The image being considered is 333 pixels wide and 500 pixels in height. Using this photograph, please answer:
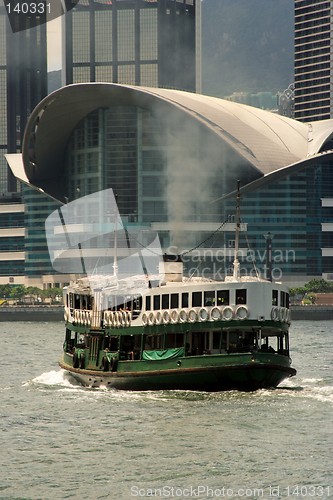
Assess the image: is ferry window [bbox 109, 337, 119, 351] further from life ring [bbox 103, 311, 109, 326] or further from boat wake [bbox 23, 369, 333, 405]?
boat wake [bbox 23, 369, 333, 405]

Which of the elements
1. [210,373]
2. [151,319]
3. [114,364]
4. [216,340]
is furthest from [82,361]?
[210,373]

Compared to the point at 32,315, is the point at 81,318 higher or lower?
higher

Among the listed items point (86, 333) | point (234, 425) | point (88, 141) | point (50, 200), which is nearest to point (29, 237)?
point (50, 200)

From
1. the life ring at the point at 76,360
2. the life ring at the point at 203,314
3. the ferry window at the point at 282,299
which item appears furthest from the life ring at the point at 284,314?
the life ring at the point at 76,360

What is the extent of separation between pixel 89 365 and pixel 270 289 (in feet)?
32.7

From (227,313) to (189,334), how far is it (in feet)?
6.98

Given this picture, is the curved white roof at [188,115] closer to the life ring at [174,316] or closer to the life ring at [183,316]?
the life ring at [174,316]

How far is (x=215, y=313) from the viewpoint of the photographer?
5228cm

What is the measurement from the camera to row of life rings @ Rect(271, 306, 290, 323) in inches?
2105

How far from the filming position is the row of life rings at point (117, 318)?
183ft

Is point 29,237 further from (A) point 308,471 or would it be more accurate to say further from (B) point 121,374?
(A) point 308,471

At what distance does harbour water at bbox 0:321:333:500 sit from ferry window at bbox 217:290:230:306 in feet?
12.3

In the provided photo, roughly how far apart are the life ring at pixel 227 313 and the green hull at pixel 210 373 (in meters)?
1.52

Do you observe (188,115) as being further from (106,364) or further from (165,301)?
(165,301)
